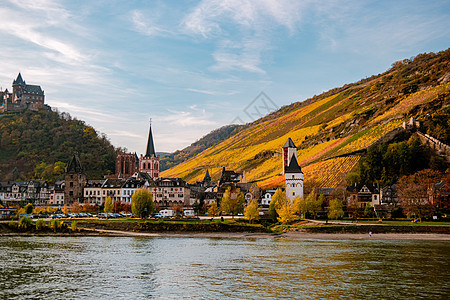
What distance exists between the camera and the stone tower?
5428 inches

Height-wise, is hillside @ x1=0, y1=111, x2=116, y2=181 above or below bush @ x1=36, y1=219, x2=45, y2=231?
above

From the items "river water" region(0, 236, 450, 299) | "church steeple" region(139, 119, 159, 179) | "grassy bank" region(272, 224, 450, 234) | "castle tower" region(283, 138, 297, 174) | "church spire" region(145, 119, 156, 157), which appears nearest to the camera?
"river water" region(0, 236, 450, 299)

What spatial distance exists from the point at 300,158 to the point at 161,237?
12536cm

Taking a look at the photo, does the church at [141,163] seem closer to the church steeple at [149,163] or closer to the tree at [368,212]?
the church steeple at [149,163]

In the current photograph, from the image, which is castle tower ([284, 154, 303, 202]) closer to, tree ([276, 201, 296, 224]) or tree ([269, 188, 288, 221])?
tree ([269, 188, 288, 221])

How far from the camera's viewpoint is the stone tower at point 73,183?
452 feet

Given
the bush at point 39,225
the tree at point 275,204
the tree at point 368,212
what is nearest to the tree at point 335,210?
the tree at point 368,212

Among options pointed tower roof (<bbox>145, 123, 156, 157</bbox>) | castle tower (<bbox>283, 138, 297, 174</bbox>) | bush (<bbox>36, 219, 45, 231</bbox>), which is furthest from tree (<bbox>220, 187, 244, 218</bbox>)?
pointed tower roof (<bbox>145, 123, 156, 157</bbox>)

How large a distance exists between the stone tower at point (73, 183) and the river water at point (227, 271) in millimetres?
71760

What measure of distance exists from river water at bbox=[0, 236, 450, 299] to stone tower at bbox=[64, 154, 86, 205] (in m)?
71.8

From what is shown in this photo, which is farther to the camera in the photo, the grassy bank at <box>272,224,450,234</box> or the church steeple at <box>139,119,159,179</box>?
the church steeple at <box>139,119,159,179</box>

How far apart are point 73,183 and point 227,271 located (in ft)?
345

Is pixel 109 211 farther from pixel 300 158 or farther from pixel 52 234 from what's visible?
pixel 300 158

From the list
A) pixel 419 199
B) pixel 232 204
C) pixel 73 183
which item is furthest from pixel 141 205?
pixel 419 199
